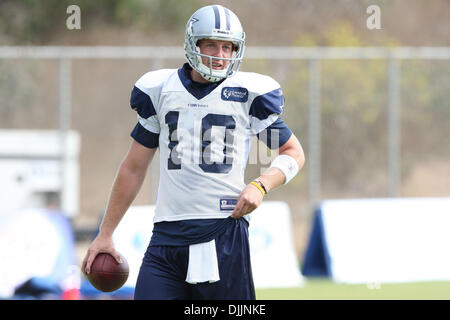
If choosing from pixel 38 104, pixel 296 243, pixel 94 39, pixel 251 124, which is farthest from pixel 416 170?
pixel 94 39

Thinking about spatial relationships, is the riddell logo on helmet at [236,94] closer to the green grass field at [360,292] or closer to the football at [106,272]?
the football at [106,272]

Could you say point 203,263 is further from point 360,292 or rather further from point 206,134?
point 360,292

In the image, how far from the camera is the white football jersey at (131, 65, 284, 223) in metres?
3.95

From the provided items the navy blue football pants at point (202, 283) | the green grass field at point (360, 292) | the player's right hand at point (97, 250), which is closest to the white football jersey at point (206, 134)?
the navy blue football pants at point (202, 283)

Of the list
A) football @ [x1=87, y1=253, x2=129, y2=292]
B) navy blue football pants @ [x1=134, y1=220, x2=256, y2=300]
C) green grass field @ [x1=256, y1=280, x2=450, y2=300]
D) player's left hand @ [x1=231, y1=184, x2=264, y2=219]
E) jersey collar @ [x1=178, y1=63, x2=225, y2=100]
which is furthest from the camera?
green grass field @ [x1=256, y1=280, x2=450, y2=300]

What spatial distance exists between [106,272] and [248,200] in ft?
2.77

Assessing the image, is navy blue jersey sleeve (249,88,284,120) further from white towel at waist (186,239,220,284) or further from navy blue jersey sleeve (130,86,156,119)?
white towel at waist (186,239,220,284)

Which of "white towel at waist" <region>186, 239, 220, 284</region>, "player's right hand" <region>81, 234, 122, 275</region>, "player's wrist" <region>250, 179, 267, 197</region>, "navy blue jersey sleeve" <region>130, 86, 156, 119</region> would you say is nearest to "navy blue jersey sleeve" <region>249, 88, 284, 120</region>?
"player's wrist" <region>250, 179, 267, 197</region>

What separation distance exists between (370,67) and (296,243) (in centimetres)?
265

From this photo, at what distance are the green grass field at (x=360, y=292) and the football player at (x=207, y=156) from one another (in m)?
4.31

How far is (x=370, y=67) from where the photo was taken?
11.5 m

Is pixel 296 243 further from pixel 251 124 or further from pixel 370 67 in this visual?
pixel 251 124

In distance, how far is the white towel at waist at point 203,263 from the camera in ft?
12.7

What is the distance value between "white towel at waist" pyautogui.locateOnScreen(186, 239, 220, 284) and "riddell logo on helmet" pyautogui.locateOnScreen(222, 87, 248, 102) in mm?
648
